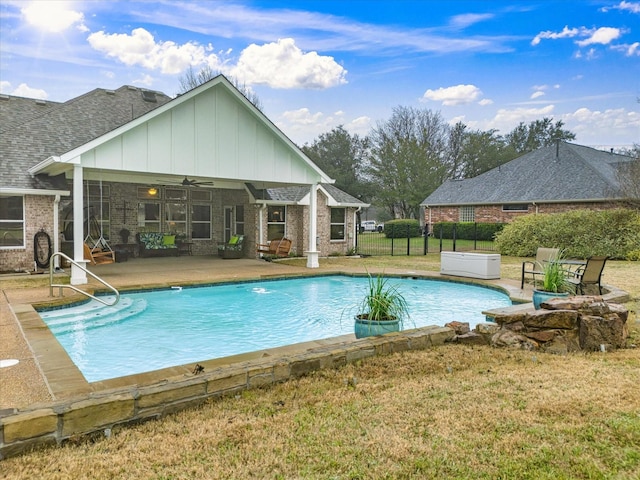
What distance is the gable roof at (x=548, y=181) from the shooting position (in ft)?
82.4

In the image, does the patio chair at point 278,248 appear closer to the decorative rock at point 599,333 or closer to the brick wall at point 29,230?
the brick wall at point 29,230

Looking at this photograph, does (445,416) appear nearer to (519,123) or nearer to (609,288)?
(609,288)

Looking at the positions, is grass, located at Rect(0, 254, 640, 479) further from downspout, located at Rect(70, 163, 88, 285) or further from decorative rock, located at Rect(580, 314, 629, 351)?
downspout, located at Rect(70, 163, 88, 285)

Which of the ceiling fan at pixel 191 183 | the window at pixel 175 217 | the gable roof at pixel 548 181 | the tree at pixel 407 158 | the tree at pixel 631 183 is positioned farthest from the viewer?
the tree at pixel 407 158

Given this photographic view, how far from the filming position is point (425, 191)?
40.0m

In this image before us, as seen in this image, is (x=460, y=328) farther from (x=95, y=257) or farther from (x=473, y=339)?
(x=95, y=257)

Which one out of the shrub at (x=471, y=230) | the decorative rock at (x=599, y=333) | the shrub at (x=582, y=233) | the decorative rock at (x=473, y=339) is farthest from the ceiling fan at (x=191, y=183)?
the shrub at (x=471, y=230)

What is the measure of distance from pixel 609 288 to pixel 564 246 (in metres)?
10.2

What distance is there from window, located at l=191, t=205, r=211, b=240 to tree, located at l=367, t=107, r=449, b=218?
79.7 ft

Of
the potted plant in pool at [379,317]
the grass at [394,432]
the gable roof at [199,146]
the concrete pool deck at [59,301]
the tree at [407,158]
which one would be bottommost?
the grass at [394,432]

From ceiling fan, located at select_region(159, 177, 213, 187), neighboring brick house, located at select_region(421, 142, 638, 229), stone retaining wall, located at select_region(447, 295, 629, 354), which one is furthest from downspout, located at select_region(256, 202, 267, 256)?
neighboring brick house, located at select_region(421, 142, 638, 229)

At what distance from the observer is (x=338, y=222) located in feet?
61.9

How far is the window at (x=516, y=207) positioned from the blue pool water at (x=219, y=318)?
734 inches

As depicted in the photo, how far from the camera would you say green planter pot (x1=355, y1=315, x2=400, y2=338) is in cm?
530
